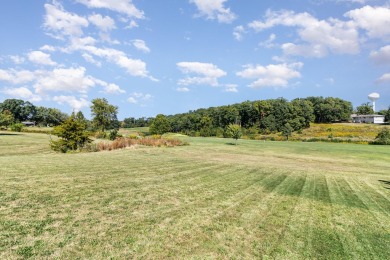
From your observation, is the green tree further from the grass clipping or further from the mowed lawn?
Result: the mowed lawn

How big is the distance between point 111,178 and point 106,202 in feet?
13.5

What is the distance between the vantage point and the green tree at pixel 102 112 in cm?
8169

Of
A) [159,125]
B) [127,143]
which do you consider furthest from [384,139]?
[127,143]

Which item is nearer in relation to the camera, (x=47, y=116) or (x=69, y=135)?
(x=69, y=135)

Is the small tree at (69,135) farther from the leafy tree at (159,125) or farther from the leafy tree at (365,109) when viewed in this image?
the leafy tree at (365,109)

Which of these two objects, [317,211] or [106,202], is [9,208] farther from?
[317,211]

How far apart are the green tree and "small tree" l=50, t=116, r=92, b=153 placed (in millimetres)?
54422

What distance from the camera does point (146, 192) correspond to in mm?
11031

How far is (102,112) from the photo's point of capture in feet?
271

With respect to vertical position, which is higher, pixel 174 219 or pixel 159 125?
pixel 159 125

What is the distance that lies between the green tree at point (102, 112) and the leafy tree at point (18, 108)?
60285 millimetres

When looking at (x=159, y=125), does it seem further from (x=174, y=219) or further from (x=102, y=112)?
(x=174, y=219)

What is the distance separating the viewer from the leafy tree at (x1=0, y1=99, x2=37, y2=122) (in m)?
120

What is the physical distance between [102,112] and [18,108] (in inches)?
2653
